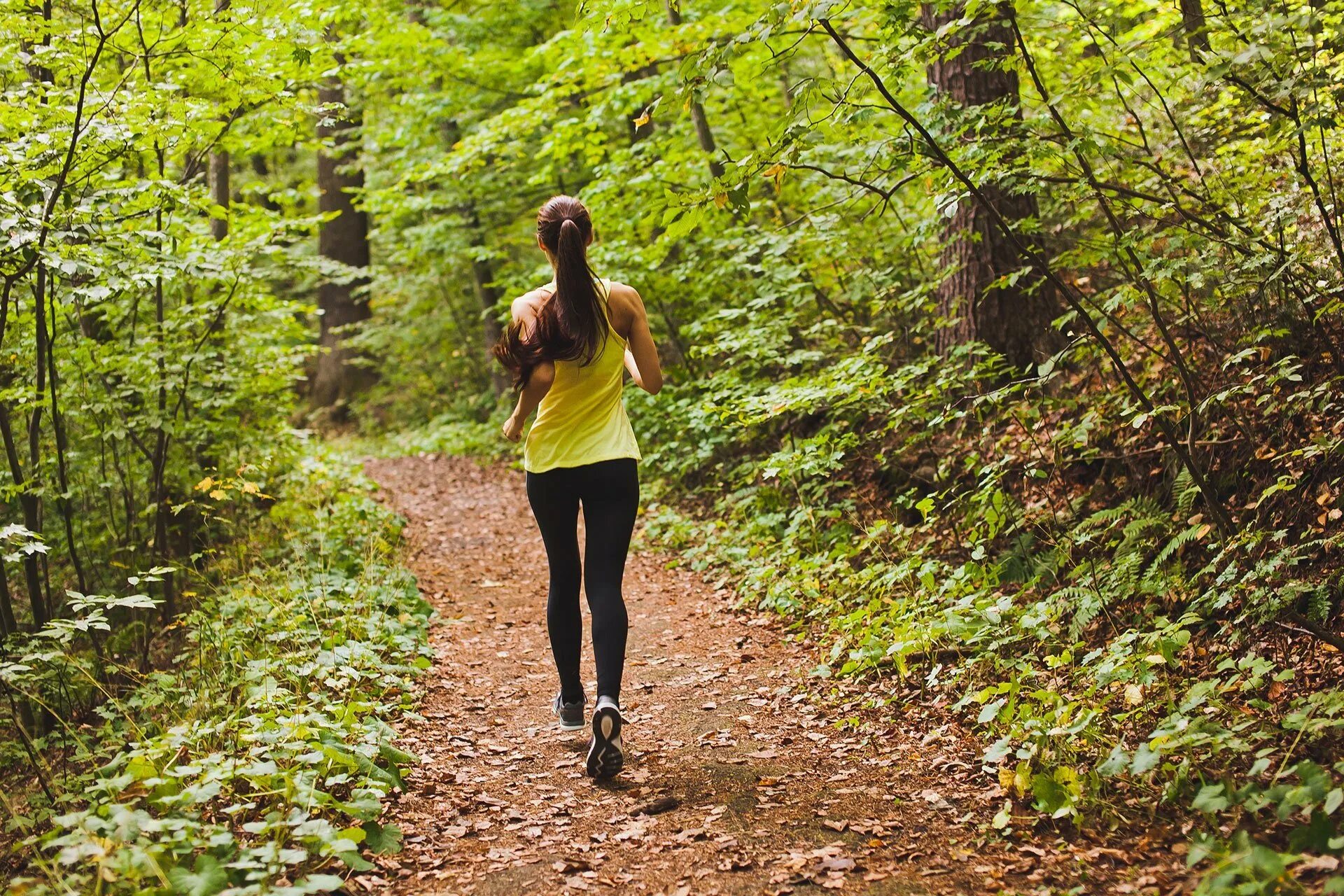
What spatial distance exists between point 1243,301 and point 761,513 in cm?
396

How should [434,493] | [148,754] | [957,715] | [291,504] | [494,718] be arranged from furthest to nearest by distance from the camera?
[434,493]
[291,504]
[494,718]
[957,715]
[148,754]

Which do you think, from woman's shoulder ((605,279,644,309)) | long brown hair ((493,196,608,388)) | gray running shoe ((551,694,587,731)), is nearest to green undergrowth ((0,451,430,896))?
gray running shoe ((551,694,587,731))

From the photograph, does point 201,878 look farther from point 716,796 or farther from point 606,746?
point 716,796

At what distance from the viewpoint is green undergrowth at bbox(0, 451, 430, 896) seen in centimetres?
A: 282

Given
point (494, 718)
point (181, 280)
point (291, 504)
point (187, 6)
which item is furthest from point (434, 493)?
point (494, 718)

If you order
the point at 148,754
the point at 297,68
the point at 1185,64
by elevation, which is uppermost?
the point at 297,68

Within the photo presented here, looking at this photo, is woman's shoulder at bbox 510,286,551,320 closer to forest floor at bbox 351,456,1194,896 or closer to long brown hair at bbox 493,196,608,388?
long brown hair at bbox 493,196,608,388

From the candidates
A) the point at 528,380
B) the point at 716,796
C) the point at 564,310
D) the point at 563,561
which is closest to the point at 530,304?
the point at 564,310

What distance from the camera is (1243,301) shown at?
512 cm

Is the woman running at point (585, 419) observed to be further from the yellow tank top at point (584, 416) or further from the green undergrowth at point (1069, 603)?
the green undergrowth at point (1069, 603)

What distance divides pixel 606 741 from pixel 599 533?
0.86m

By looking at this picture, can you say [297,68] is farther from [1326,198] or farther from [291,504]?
[1326,198]

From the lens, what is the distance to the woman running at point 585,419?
12.7 ft

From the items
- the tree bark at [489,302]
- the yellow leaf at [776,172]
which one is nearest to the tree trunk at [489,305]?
the tree bark at [489,302]
